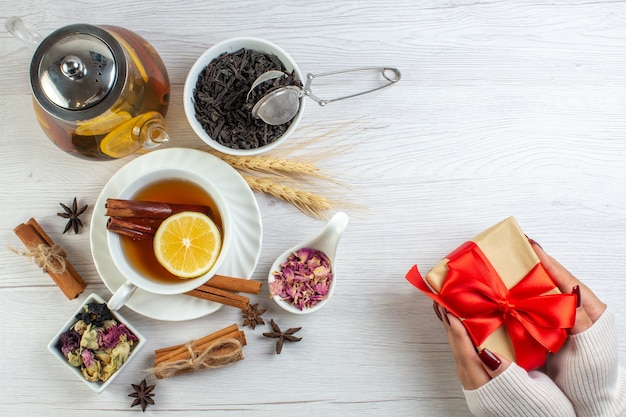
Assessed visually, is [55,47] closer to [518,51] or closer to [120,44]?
[120,44]

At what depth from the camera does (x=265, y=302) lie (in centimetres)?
135

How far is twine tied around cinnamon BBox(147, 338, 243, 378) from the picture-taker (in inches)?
49.6

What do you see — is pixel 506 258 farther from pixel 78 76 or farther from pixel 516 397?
pixel 78 76

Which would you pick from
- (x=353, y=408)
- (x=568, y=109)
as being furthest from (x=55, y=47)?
(x=568, y=109)

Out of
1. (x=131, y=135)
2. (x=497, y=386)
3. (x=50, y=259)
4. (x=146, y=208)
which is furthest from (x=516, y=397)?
(x=50, y=259)

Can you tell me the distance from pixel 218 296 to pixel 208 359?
0.17 m

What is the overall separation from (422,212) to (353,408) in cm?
56

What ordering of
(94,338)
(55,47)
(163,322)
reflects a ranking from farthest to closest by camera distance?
1. (163,322)
2. (94,338)
3. (55,47)

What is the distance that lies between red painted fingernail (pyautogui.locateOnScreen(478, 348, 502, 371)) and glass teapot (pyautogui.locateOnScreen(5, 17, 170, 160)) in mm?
955

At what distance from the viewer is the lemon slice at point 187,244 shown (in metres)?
1.13

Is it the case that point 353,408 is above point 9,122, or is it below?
below

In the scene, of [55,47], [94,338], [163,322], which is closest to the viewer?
[55,47]

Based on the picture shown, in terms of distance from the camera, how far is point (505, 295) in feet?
3.99

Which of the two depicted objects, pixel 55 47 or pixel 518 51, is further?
pixel 518 51
